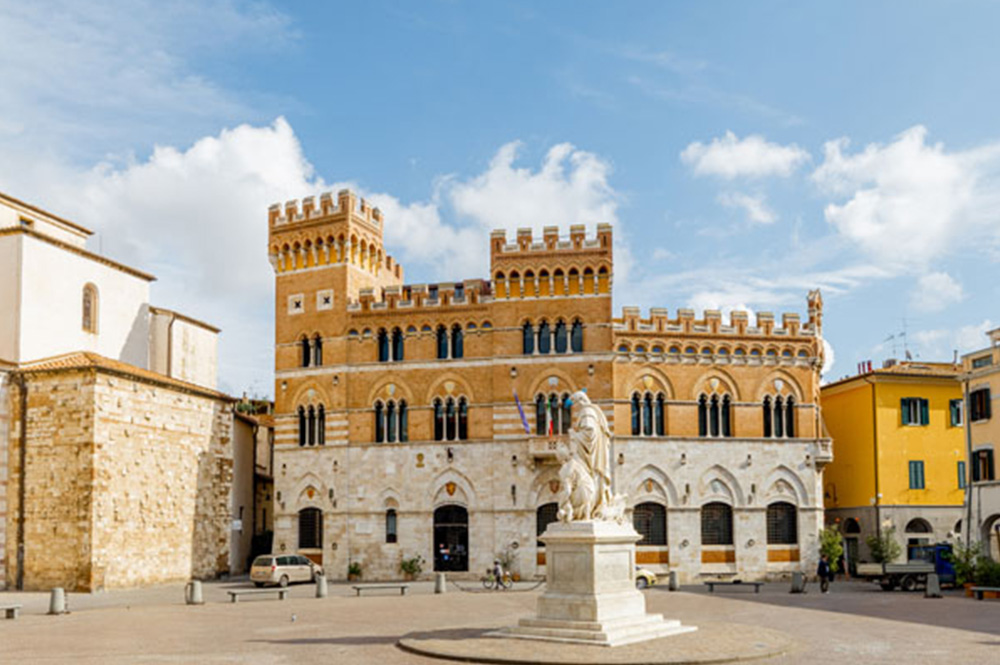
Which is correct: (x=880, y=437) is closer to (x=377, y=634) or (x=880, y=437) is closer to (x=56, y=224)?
(x=377, y=634)

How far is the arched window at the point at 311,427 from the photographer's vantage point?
160 ft

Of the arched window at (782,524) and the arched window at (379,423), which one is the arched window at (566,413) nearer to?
the arched window at (379,423)

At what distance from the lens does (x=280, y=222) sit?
167ft

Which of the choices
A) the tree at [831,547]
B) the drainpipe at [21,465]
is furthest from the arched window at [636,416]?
the drainpipe at [21,465]

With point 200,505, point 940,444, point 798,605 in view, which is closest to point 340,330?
point 200,505

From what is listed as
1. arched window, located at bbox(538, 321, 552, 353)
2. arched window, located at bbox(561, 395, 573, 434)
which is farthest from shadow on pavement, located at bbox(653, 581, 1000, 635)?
arched window, located at bbox(538, 321, 552, 353)

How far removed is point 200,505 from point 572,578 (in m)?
29.2

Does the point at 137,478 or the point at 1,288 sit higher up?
the point at 1,288

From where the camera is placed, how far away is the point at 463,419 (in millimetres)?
47250

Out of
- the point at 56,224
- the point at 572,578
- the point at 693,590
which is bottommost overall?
the point at 693,590

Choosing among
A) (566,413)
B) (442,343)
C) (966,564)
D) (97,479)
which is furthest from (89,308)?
(966,564)

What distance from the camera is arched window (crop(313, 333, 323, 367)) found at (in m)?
49.1

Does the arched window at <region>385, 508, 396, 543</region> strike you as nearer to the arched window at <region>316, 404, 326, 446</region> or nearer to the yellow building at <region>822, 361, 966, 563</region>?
the arched window at <region>316, 404, 326, 446</region>

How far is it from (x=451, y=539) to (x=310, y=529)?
6502 millimetres
